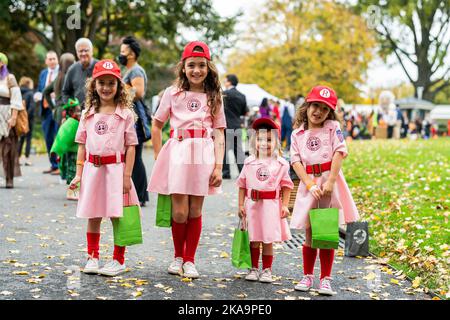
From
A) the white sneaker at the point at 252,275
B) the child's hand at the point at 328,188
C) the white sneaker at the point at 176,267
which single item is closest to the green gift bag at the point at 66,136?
the white sneaker at the point at 176,267

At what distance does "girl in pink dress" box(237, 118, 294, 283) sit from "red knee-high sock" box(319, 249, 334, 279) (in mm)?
417

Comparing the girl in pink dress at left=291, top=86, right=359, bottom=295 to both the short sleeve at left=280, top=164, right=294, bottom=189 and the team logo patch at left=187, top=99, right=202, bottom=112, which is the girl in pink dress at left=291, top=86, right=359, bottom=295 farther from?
the team logo patch at left=187, top=99, right=202, bottom=112

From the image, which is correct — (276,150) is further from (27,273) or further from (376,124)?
(376,124)

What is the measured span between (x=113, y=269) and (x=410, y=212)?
4612mm

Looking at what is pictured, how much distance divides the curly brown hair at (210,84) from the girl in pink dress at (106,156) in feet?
1.53

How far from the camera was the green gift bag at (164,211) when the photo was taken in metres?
5.75

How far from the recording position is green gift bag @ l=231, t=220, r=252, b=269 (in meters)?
5.62

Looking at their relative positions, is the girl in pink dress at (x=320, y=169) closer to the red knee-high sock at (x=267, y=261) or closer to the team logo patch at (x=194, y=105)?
the red knee-high sock at (x=267, y=261)

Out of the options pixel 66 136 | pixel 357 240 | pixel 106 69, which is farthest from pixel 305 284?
pixel 66 136

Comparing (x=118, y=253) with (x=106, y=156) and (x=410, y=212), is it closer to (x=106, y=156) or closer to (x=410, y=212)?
(x=106, y=156)
